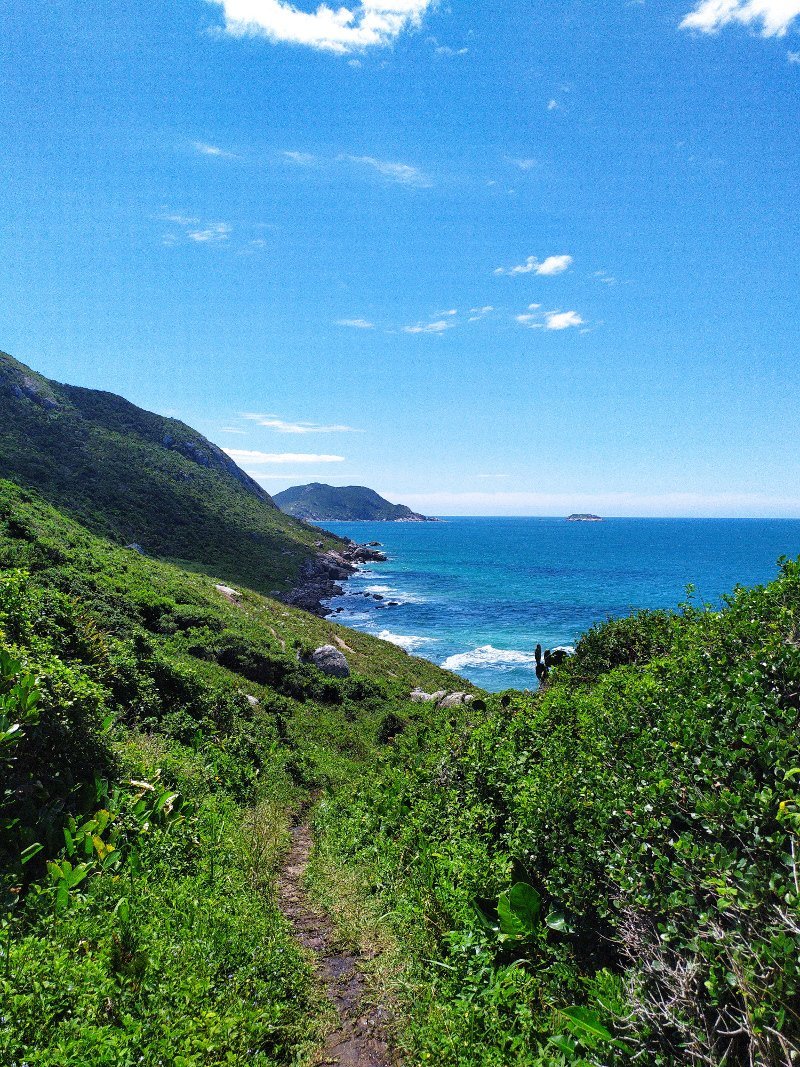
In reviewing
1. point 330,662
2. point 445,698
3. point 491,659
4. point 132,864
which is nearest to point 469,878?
point 132,864

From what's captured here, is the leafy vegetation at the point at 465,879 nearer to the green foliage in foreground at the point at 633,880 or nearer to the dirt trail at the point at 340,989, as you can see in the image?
the green foliage in foreground at the point at 633,880

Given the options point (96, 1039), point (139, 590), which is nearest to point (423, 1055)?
point (96, 1039)

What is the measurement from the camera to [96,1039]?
371cm

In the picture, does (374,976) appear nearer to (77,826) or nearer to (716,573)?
(77,826)

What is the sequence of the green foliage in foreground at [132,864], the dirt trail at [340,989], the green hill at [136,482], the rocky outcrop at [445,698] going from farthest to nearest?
the green hill at [136,482], the rocky outcrop at [445,698], the dirt trail at [340,989], the green foliage in foreground at [132,864]

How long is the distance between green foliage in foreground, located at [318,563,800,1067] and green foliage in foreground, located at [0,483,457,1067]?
181 cm

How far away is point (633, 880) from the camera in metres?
4.33

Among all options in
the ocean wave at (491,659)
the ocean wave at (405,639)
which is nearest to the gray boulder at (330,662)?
the ocean wave at (491,659)

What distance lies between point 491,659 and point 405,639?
1223cm

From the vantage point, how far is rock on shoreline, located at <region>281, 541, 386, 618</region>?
68.9m

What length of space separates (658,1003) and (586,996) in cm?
154

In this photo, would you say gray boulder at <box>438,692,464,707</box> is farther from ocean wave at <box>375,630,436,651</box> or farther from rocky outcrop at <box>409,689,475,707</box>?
ocean wave at <box>375,630,436,651</box>

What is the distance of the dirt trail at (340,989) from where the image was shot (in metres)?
4.90

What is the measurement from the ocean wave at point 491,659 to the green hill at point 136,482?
91.6 feet
